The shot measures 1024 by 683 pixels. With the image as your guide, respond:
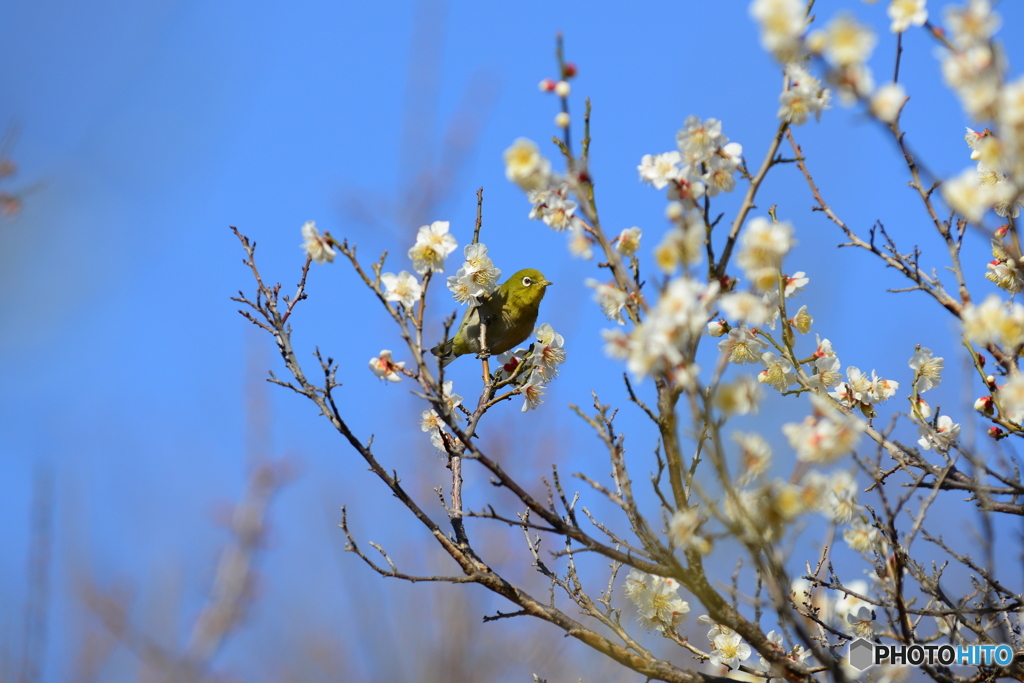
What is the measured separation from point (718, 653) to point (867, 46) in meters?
1.97

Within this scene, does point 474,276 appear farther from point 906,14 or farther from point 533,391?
point 906,14

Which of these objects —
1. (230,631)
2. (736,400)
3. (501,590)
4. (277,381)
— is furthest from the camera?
(230,631)

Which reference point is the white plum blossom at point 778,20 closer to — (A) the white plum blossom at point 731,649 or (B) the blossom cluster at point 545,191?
(B) the blossom cluster at point 545,191

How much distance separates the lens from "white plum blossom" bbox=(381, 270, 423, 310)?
2.32 metres

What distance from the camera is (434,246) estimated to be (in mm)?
2490

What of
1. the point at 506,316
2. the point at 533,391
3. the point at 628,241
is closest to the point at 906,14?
the point at 628,241

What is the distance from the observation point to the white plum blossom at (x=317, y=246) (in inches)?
96.9

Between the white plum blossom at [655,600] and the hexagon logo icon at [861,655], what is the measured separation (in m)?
0.62

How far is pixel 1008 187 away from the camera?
2.26 metres

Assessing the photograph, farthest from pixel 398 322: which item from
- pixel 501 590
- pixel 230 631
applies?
pixel 230 631

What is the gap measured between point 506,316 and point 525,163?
2639 mm

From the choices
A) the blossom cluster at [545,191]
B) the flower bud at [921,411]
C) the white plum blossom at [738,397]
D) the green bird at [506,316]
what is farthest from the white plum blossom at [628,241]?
the green bird at [506,316]

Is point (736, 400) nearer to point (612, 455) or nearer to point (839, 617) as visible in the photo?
point (612, 455)

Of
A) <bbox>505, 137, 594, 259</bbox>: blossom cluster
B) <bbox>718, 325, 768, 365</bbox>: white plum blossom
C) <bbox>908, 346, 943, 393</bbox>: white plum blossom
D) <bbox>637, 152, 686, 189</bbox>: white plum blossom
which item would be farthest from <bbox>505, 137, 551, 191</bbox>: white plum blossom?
<bbox>908, 346, 943, 393</bbox>: white plum blossom
